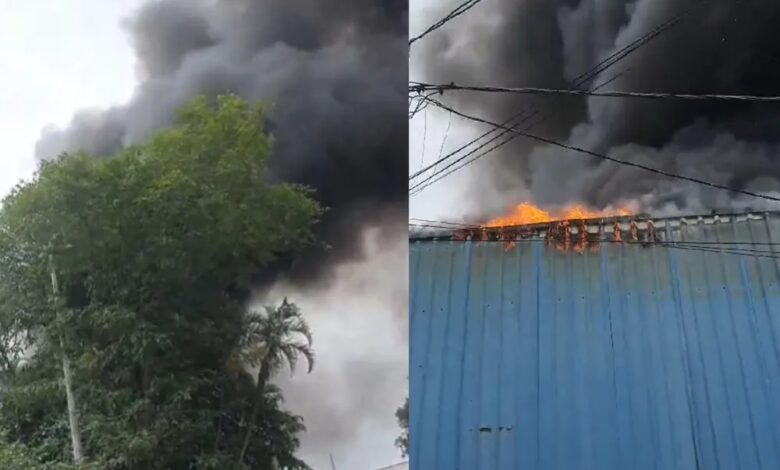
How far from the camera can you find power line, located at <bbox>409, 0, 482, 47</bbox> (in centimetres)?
341

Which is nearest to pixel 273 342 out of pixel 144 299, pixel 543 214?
pixel 144 299

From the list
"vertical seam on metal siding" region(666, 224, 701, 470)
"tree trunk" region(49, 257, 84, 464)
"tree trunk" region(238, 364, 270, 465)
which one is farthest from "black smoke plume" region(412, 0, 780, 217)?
"tree trunk" region(49, 257, 84, 464)

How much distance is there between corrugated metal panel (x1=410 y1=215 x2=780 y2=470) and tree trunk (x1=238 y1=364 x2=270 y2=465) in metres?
0.56

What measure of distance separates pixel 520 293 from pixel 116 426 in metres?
1.53

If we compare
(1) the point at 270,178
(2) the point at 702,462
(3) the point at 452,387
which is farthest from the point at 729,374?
(1) the point at 270,178

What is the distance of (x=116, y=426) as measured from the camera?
308cm

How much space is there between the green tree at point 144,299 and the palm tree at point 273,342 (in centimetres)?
4

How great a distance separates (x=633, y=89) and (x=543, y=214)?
571 mm

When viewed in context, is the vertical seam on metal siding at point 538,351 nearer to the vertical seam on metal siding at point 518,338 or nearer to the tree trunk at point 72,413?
the vertical seam on metal siding at point 518,338

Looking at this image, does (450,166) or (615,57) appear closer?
(615,57)

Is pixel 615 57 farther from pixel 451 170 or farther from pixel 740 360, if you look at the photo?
pixel 740 360

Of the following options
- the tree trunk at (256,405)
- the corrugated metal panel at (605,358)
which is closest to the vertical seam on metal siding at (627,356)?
the corrugated metal panel at (605,358)

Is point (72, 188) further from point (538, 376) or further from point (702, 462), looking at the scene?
point (702, 462)

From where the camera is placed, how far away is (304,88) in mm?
3480
